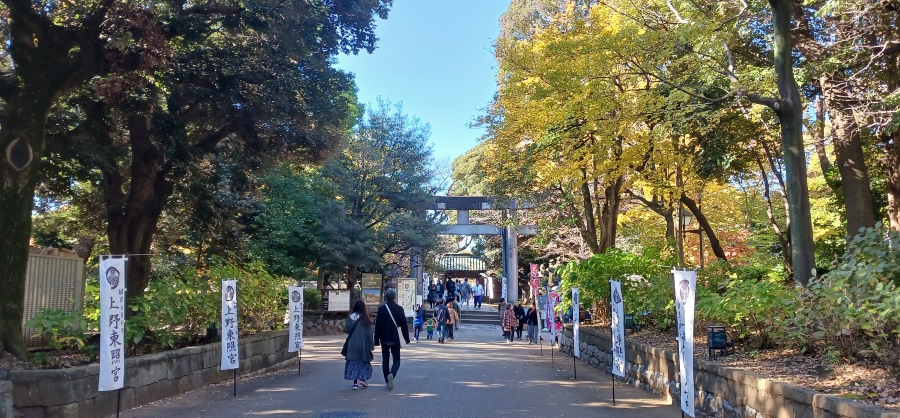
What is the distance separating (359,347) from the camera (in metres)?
10.1

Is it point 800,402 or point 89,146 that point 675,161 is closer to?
point 800,402

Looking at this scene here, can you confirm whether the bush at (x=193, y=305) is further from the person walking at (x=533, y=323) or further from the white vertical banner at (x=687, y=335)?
the person walking at (x=533, y=323)

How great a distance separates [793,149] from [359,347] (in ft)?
22.1

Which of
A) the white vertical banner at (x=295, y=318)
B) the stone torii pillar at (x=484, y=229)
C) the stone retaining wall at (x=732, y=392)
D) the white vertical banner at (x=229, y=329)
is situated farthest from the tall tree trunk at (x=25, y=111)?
the stone torii pillar at (x=484, y=229)

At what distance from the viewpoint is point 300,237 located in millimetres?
24219

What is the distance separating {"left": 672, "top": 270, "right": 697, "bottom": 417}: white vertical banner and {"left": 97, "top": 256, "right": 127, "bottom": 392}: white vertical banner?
239 inches

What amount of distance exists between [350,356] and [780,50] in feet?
24.7

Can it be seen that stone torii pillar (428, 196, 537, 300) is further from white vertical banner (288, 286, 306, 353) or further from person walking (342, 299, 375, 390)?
person walking (342, 299, 375, 390)

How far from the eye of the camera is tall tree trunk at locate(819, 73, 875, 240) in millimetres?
11820

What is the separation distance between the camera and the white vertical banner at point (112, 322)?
708cm

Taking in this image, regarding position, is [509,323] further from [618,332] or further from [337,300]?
[618,332]

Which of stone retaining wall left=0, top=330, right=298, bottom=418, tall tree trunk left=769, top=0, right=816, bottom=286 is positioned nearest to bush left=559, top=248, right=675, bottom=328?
tall tree trunk left=769, top=0, right=816, bottom=286

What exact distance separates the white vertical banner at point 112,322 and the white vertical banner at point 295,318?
6004 mm

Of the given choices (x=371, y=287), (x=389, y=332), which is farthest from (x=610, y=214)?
(x=371, y=287)
